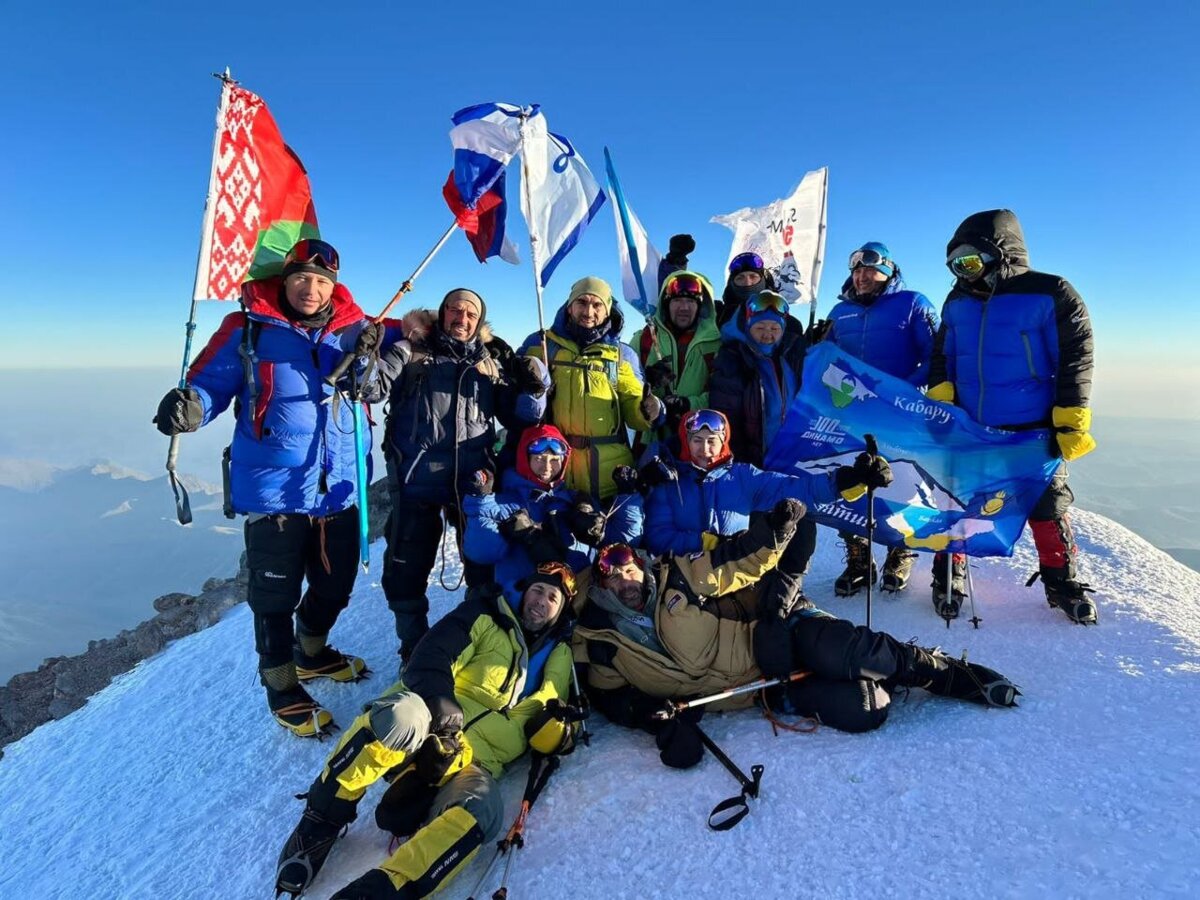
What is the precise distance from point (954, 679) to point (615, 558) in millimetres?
2381

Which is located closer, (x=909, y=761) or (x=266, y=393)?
(x=909, y=761)

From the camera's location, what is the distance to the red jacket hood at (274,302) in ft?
14.3

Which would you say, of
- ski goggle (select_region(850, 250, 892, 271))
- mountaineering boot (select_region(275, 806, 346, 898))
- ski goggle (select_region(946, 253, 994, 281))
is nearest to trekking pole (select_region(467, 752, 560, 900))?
mountaineering boot (select_region(275, 806, 346, 898))

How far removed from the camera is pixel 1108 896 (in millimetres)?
2514

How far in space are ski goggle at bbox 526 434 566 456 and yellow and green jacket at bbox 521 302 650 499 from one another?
347mm

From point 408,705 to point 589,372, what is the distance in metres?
3.08

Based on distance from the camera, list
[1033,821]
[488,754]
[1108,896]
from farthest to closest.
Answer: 1. [488,754]
2. [1033,821]
3. [1108,896]

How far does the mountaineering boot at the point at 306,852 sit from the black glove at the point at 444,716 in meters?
0.70

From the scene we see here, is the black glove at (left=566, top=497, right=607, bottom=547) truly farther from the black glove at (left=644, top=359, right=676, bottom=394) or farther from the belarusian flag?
the belarusian flag

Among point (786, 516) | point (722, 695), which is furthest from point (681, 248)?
point (722, 695)

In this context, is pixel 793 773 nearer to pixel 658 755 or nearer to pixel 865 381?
pixel 658 755

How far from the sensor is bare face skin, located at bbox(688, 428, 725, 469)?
195 inches

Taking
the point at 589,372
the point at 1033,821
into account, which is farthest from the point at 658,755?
the point at 589,372

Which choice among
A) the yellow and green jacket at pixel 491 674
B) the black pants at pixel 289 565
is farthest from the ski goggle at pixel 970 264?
the black pants at pixel 289 565
